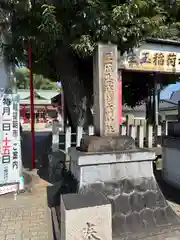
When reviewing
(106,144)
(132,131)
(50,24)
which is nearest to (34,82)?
(132,131)

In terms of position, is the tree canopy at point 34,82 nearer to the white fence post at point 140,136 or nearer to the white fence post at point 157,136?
the white fence post at point 157,136

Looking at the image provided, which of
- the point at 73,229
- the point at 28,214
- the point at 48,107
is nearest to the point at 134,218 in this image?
the point at 73,229

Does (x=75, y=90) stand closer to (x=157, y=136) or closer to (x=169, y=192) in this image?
(x=157, y=136)

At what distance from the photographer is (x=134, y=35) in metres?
5.45

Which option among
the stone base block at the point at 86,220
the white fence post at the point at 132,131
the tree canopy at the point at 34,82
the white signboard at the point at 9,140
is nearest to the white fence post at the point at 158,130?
the white fence post at the point at 132,131

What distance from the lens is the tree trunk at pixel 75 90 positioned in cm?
701

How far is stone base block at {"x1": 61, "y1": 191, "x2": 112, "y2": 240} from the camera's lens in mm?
2477

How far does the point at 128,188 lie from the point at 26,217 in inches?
72.5

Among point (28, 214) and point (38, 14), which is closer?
point (28, 214)

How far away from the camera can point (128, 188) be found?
347 centimetres

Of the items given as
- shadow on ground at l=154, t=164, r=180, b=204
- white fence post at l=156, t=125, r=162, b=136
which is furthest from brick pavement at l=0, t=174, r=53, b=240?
white fence post at l=156, t=125, r=162, b=136

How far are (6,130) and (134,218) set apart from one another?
10.1ft

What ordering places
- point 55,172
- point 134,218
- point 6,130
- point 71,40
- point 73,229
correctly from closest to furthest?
point 73,229
point 134,218
point 6,130
point 71,40
point 55,172

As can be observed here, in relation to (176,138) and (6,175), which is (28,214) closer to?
(6,175)
